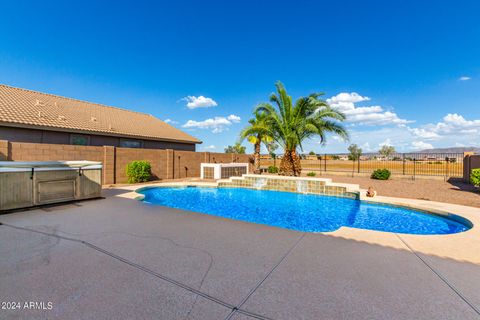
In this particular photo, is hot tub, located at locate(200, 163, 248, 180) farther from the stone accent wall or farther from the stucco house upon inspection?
the stucco house

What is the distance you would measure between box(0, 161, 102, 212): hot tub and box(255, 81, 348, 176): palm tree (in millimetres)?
9700

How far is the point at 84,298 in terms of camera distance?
2322 mm

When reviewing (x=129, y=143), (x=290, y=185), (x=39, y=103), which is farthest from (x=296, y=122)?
(x=39, y=103)

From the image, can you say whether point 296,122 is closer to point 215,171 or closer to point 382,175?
point 215,171

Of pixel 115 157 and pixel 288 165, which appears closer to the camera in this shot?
pixel 115 157

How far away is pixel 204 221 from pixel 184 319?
3.45 metres

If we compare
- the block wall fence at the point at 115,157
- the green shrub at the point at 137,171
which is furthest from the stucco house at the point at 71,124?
the green shrub at the point at 137,171

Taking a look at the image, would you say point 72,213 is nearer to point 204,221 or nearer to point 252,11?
point 204,221

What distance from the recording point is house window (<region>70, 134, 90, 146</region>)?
13867mm

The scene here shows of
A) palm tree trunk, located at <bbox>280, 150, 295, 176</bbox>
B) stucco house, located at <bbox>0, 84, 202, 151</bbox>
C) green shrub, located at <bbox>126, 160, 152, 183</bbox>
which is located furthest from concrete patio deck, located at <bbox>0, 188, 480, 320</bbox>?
stucco house, located at <bbox>0, 84, 202, 151</bbox>

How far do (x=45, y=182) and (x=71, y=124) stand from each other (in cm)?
933

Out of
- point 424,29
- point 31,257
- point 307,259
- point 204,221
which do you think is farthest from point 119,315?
point 424,29

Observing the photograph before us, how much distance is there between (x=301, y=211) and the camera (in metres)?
8.33

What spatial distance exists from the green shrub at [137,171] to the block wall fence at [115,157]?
1.49ft
